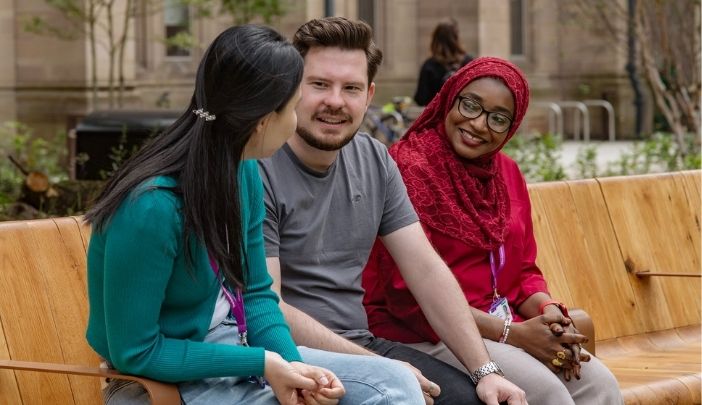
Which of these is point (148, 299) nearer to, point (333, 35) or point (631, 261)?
point (333, 35)

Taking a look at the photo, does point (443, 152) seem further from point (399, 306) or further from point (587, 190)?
point (587, 190)

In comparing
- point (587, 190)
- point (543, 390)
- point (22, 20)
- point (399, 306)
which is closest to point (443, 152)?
point (399, 306)

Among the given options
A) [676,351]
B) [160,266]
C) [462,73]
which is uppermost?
[462,73]

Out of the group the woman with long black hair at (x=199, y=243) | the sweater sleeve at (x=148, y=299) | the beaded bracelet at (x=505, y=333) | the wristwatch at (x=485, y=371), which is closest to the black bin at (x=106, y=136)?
the beaded bracelet at (x=505, y=333)

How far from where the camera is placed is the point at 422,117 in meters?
5.32

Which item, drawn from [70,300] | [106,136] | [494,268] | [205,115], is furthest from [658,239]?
[106,136]

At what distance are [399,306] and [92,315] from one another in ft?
4.46

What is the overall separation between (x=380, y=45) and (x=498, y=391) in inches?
983

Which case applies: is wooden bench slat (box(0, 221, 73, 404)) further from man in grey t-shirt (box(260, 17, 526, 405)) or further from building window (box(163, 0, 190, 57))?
building window (box(163, 0, 190, 57))

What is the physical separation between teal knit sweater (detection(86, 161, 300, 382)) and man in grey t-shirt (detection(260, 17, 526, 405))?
0.64 metres

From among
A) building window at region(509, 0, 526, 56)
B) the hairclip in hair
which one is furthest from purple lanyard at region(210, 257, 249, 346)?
building window at region(509, 0, 526, 56)

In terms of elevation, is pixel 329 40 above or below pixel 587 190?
above

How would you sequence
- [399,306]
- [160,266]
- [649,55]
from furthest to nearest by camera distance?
[649,55] → [399,306] → [160,266]

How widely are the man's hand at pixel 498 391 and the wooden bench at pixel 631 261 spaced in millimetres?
1432
